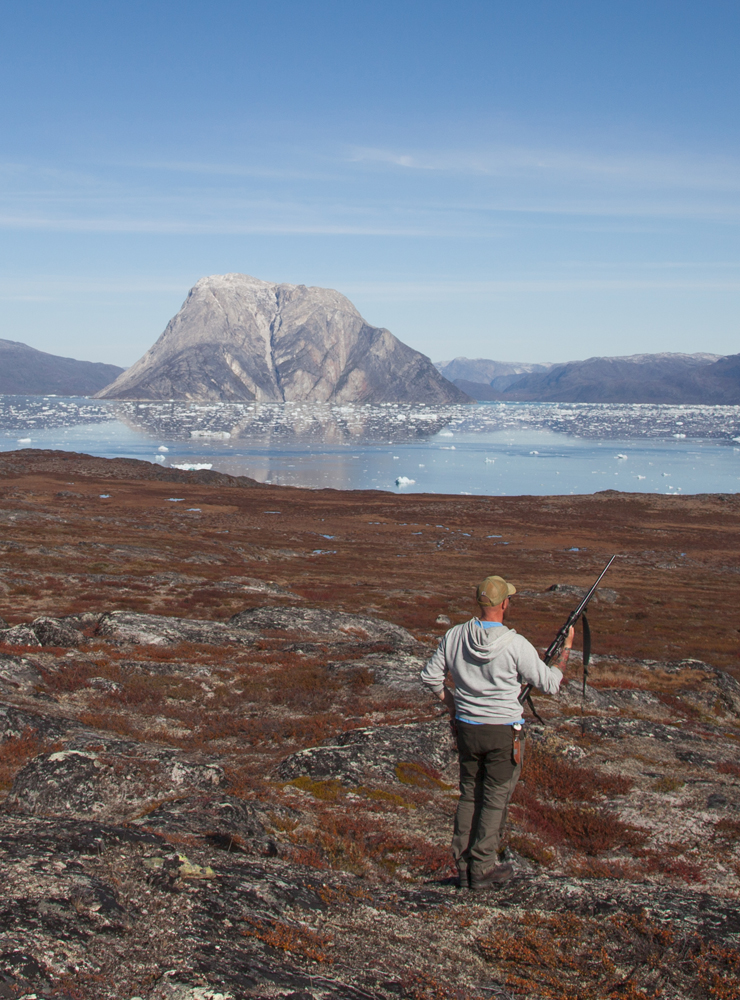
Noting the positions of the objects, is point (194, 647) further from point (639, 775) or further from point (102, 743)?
point (639, 775)

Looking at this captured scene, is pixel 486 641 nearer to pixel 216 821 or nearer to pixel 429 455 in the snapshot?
pixel 216 821

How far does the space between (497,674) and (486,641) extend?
1.14 ft

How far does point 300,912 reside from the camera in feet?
20.3

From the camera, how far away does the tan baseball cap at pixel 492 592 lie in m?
6.96

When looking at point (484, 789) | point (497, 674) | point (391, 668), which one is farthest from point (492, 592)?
point (391, 668)

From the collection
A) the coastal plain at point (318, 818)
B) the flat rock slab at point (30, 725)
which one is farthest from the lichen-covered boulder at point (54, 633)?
the flat rock slab at point (30, 725)

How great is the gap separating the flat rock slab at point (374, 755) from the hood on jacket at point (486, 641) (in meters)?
4.83

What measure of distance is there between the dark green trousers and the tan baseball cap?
50.3 inches

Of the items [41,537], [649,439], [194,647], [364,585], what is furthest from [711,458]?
[194,647]

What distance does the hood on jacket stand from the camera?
22.9 feet

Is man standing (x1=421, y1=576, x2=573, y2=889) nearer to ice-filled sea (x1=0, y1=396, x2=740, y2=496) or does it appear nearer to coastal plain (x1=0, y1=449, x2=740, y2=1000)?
coastal plain (x1=0, y1=449, x2=740, y2=1000)

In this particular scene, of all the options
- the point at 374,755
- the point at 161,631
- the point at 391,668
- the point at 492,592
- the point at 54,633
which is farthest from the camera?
the point at 161,631

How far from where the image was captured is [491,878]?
7.17m

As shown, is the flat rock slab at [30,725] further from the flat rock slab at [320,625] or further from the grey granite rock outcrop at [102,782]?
the flat rock slab at [320,625]
